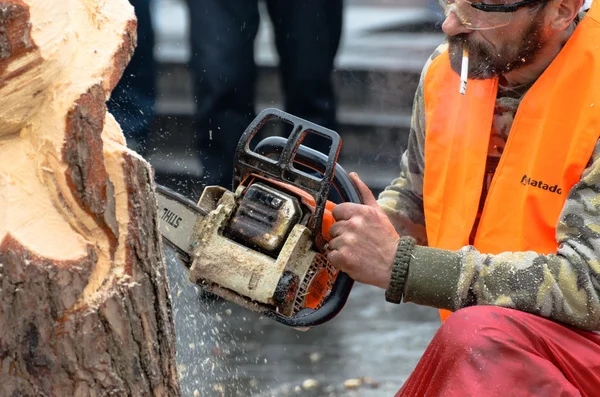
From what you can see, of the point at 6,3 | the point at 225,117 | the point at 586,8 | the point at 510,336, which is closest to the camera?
the point at 6,3

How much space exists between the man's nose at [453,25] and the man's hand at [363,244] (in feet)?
1.45

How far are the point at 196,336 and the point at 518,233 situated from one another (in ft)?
4.79

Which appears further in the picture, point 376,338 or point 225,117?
point 225,117

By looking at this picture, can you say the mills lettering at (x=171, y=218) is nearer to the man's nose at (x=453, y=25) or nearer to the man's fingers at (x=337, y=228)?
the man's fingers at (x=337, y=228)

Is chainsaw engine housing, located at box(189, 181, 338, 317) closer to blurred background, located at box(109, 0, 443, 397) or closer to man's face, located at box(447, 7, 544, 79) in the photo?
man's face, located at box(447, 7, 544, 79)

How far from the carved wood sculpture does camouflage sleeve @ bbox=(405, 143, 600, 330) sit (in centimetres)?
61

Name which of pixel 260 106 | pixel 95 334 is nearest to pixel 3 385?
pixel 95 334

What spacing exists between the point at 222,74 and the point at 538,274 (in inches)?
80.8

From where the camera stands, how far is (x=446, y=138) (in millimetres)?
2236

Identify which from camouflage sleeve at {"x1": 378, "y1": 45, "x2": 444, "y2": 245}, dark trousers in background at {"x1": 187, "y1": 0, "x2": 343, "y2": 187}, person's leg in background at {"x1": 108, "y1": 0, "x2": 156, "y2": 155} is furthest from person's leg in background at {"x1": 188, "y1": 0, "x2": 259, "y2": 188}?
camouflage sleeve at {"x1": 378, "y1": 45, "x2": 444, "y2": 245}

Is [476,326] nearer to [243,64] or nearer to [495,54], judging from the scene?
[495,54]

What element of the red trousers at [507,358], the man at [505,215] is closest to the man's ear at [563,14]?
the man at [505,215]

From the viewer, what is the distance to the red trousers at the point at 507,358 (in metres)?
1.75

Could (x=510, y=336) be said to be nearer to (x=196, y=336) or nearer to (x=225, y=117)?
(x=196, y=336)
